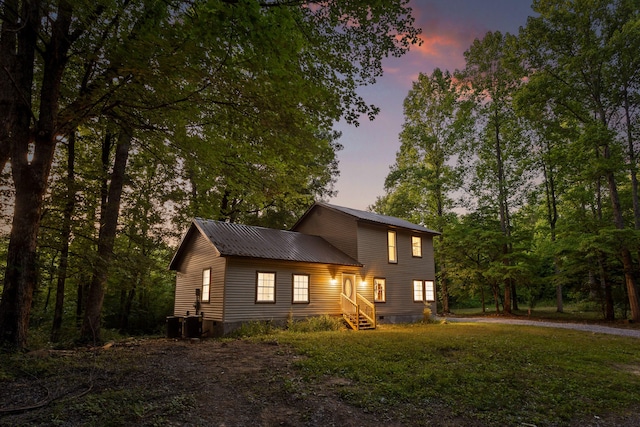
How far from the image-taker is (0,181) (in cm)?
845

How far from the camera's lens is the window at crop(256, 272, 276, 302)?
1466cm

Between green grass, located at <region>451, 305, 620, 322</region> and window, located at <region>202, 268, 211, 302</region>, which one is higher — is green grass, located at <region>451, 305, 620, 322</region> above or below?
below

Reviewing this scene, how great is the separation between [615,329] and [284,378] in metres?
17.1

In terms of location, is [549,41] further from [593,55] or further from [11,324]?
[11,324]

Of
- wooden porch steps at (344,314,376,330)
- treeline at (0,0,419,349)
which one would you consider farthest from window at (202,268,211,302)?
Answer: wooden porch steps at (344,314,376,330)

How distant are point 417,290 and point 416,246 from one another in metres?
2.75

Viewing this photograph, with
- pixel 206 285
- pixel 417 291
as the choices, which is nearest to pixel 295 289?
pixel 206 285

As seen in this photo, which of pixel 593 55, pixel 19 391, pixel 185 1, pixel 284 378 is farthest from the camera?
pixel 593 55

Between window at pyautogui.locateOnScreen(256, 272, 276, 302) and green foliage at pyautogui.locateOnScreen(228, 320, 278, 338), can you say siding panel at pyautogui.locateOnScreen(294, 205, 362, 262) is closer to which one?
window at pyautogui.locateOnScreen(256, 272, 276, 302)

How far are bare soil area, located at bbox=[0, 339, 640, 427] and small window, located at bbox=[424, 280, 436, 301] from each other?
16.1 m

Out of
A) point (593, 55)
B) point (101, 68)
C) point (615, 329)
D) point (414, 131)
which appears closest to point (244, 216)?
point (414, 131)

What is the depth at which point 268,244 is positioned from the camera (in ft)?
52.9

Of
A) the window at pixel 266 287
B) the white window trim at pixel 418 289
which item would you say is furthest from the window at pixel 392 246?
the window at pixel 266 287

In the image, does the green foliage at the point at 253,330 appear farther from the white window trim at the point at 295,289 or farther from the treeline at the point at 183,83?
the treeline at the point at 183,83
